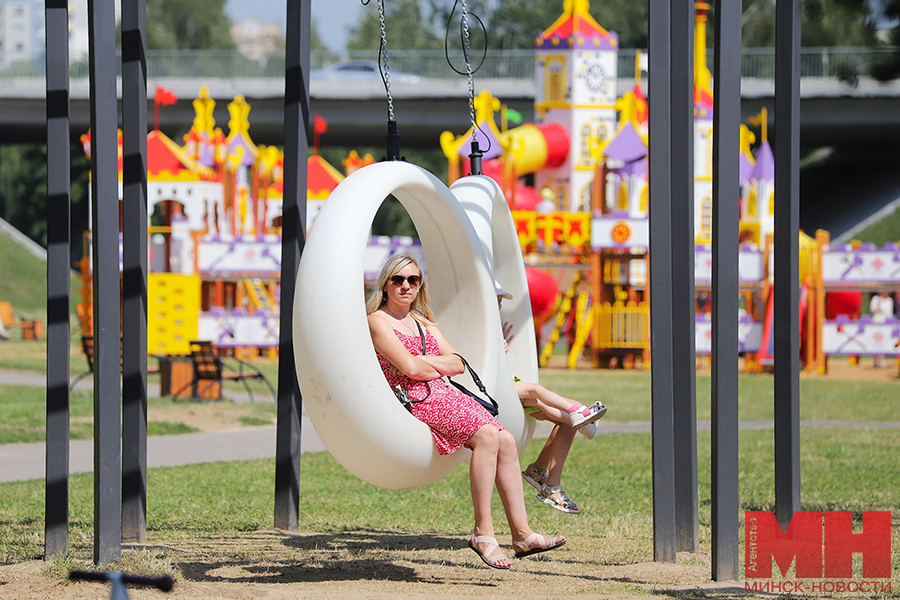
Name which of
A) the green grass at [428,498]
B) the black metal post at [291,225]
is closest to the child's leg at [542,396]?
the green grass at [428,498]

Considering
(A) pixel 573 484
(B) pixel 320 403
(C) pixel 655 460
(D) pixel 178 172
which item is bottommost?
(A) pixel 573 484

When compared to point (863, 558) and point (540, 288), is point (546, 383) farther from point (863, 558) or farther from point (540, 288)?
point (863, 558)

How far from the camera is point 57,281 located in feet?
19.2

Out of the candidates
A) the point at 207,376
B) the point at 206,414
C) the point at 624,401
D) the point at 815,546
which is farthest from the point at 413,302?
the point at 624,401

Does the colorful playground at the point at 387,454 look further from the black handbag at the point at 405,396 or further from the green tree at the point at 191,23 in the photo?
the green tree at the point at 191,23

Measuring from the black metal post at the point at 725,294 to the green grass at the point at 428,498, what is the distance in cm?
94

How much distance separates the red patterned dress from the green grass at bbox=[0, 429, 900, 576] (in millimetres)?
1322

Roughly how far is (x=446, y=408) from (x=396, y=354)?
34 cm

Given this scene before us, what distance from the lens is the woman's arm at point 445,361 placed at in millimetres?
5504

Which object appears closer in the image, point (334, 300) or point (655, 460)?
point (334, 300)

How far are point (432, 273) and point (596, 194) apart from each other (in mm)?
18194

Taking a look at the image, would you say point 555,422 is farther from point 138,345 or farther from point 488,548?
point 138,345

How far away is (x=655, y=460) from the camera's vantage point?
6086 millimetres

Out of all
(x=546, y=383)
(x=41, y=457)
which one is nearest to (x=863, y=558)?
(x=41, y=457)
